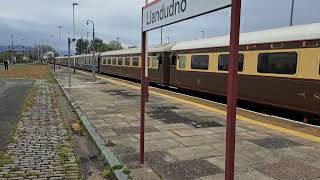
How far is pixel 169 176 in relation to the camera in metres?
5.90

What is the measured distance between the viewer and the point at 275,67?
12289 millimetres

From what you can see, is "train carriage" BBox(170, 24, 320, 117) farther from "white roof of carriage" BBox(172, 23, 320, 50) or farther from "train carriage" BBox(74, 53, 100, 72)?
"train carriage" BBox(74, 53, 100, 72)

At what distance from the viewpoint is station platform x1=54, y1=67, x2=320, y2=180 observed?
606cm

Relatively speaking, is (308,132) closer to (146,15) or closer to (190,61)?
(146,15)

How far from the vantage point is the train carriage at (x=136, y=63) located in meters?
23.5

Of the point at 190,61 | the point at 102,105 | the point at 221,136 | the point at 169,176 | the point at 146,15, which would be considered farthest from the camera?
the point at 190,61

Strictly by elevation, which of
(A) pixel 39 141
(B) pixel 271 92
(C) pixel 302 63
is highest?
(C) pixel 302 63

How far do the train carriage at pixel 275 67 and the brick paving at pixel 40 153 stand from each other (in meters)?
6.28

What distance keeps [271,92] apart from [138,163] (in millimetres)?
7123

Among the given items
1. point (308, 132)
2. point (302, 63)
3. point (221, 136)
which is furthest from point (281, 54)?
point (221, 136)

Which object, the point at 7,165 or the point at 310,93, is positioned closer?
the point at 7,165

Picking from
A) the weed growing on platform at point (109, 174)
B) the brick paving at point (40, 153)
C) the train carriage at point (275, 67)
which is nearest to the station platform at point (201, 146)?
the weed growing on platform at point (109, 174)

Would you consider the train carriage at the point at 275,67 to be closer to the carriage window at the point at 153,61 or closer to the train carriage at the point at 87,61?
→ the carriage window at the point at 153,61

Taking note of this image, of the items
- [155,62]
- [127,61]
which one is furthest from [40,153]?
[127,61]
